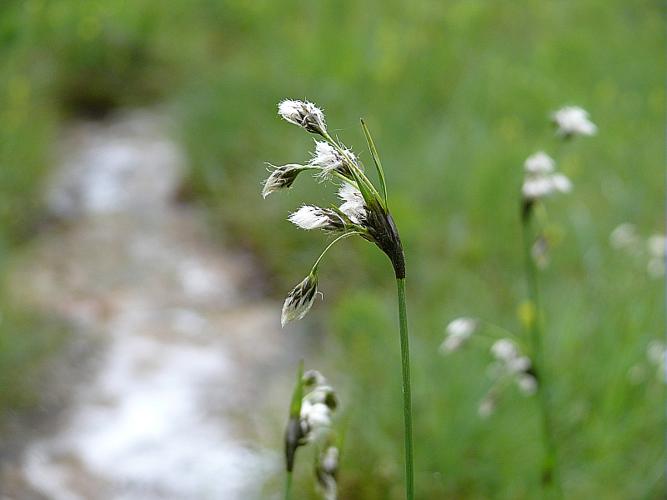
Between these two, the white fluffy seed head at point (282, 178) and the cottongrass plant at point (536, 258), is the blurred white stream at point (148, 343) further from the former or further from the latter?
the white fluffy seed head at point (282, 178)

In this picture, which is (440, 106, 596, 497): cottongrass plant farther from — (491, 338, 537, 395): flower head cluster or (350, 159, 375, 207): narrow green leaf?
(350, 159, 375, 207): narrow green leaf

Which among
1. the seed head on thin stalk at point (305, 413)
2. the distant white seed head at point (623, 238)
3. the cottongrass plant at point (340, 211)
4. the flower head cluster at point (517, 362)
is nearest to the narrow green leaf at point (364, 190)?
the cottongrass plant at point (340, 211)

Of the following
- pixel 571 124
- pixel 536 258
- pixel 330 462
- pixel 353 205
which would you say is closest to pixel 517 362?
pixel 536 258

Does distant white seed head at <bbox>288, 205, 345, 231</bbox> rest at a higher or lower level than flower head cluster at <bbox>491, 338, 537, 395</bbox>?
lower

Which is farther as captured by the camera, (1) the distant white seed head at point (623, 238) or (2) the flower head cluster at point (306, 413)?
(1) the distant white seed head at point (623, 238)

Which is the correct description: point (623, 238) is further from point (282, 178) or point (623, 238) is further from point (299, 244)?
point (282, 178)

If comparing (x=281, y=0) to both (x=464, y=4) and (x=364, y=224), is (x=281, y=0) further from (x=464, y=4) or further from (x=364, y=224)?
(x=364, y=224)

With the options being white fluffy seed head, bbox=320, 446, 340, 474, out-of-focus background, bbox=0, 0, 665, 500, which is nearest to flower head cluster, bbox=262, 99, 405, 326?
white fluffy seed head, bbox=320, 446, 340, 474
